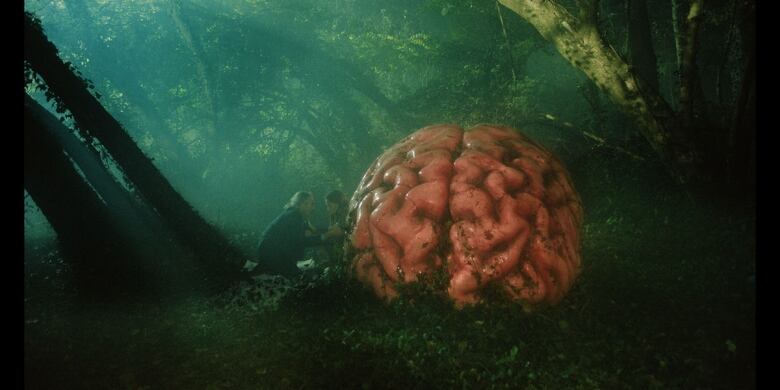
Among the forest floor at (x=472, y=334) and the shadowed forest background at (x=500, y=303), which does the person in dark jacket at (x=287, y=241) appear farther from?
the forest floor at (x=472, y=334)

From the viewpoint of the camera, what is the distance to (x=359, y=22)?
49.1 ft

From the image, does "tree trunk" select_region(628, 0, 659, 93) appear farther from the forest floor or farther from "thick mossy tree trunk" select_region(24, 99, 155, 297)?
"thick mossy tree trunk" select_region(24, 99, 155, 297)

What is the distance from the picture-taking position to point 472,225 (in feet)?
14.9

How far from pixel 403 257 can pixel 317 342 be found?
1.26 m

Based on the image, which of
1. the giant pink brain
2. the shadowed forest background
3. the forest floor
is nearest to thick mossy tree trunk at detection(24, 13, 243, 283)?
the shadowed forest background

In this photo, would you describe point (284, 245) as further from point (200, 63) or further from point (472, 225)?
point (200, 63)

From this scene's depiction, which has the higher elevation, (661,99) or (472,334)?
(661,99)


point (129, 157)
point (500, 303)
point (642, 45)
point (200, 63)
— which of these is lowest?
point (500, 303)

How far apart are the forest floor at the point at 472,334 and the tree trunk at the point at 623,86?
848 millimetres

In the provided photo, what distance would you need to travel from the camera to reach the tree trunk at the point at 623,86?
199 inches

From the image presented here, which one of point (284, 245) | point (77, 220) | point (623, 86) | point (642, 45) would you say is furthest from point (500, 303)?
point (642, 45)

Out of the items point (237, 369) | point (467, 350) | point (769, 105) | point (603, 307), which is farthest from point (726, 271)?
point (237, 369)

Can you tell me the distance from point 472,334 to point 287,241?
4453 mm

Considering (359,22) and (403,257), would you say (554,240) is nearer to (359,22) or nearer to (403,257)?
(403,257)
